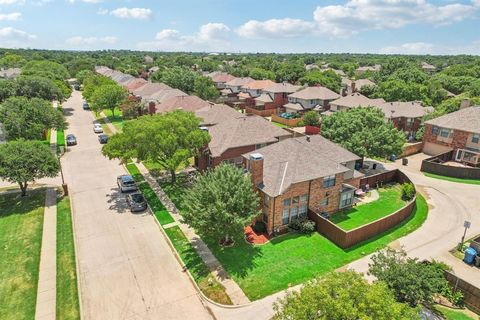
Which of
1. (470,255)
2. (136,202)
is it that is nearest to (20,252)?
(136,202)

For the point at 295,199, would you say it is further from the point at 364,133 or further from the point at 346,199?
the point at 364,133

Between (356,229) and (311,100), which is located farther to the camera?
(311,100)

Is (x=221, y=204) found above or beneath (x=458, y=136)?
above

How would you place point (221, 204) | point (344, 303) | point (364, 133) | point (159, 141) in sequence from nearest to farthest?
point (344, 303), point (221, 204), point (159, 141), point (364, 133)

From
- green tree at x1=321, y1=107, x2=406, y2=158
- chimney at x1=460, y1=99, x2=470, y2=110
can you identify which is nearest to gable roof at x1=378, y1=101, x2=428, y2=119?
chimney at x1=460, y1=99, x2=470, y2=110

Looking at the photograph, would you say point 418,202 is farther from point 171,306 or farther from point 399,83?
point 399,83

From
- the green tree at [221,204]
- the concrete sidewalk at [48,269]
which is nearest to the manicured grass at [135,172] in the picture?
the concrete sidewalk at [48,269]

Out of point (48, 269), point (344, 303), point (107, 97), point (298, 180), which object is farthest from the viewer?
point (107, 97)
